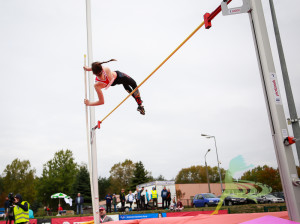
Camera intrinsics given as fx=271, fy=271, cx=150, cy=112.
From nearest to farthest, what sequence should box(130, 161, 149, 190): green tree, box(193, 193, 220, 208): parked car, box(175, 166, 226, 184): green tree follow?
box(193, 193, 220, 208): parked car, box(130, 161, 149, 190): green tree, box(175, 166, 226, 184): green tree

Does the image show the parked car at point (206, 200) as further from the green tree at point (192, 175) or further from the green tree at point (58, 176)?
the green tree at point (192, 175)

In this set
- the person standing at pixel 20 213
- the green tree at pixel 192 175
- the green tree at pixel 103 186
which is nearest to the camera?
the person standing at pixel 20 213

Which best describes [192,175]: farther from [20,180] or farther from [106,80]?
A: [106,80]

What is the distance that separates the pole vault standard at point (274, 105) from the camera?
1.92 meters

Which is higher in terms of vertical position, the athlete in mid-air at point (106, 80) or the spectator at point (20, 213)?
the athlete in mid-air at point (106, 80)

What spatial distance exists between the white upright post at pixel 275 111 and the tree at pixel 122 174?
49.0m

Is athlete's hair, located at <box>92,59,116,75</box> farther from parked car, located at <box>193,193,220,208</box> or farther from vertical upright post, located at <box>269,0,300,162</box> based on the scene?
parked car, located at <box>193,193,220,208</box>

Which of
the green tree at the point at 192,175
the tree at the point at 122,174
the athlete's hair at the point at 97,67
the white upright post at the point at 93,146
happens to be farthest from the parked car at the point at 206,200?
the green tree at the point at 192,175

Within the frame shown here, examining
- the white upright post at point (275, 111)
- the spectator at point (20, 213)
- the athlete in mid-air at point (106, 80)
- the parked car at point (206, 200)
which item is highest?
the athlete in mid-air at point (106, 80)

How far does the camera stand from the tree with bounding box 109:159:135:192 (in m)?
49.3

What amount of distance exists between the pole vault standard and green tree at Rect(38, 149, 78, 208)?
38207 mm

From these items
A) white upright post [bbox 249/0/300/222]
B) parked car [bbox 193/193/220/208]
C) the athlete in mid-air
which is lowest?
parked car [bbox 193/193/220/208]

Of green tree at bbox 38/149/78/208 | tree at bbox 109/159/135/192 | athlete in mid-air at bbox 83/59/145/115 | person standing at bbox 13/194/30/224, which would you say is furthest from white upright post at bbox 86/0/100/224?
tree at bbox 109/159/135/192

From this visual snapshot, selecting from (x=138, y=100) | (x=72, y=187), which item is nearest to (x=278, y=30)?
(x=138, y=100)
